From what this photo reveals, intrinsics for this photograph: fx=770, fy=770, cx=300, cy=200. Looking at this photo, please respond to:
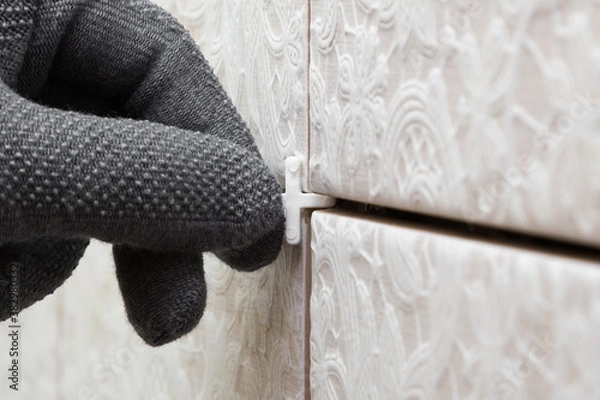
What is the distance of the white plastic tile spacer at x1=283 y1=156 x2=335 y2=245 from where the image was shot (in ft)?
1.30

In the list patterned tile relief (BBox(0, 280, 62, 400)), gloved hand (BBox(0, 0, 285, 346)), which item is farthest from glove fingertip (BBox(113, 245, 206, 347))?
patterned tile relief (BBox(0, 280, 62, 400))

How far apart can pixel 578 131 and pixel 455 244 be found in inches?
2.6

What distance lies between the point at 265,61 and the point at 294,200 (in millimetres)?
95

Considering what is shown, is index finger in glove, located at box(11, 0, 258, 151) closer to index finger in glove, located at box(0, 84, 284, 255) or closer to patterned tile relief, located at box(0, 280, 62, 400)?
index finger in glove, located at box(0, 84, 284, 255)

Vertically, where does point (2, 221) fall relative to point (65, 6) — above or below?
below

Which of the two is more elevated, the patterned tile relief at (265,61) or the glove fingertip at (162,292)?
the patterned tile relief at (265,61)

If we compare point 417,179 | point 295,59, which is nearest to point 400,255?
point 417,179

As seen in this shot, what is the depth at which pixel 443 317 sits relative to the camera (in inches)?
11.1

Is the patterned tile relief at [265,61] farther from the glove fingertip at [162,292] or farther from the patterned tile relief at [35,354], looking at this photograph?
the patterned tile relief at [35,354]

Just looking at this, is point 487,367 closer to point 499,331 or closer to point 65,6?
point 499,331

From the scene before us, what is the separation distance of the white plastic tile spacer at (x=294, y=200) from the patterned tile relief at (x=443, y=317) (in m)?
0.02

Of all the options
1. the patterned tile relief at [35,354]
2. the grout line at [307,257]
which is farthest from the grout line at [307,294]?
the patterned tile relief at [35,354]

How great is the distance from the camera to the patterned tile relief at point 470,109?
22 cm

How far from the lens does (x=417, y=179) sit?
0.95ft
